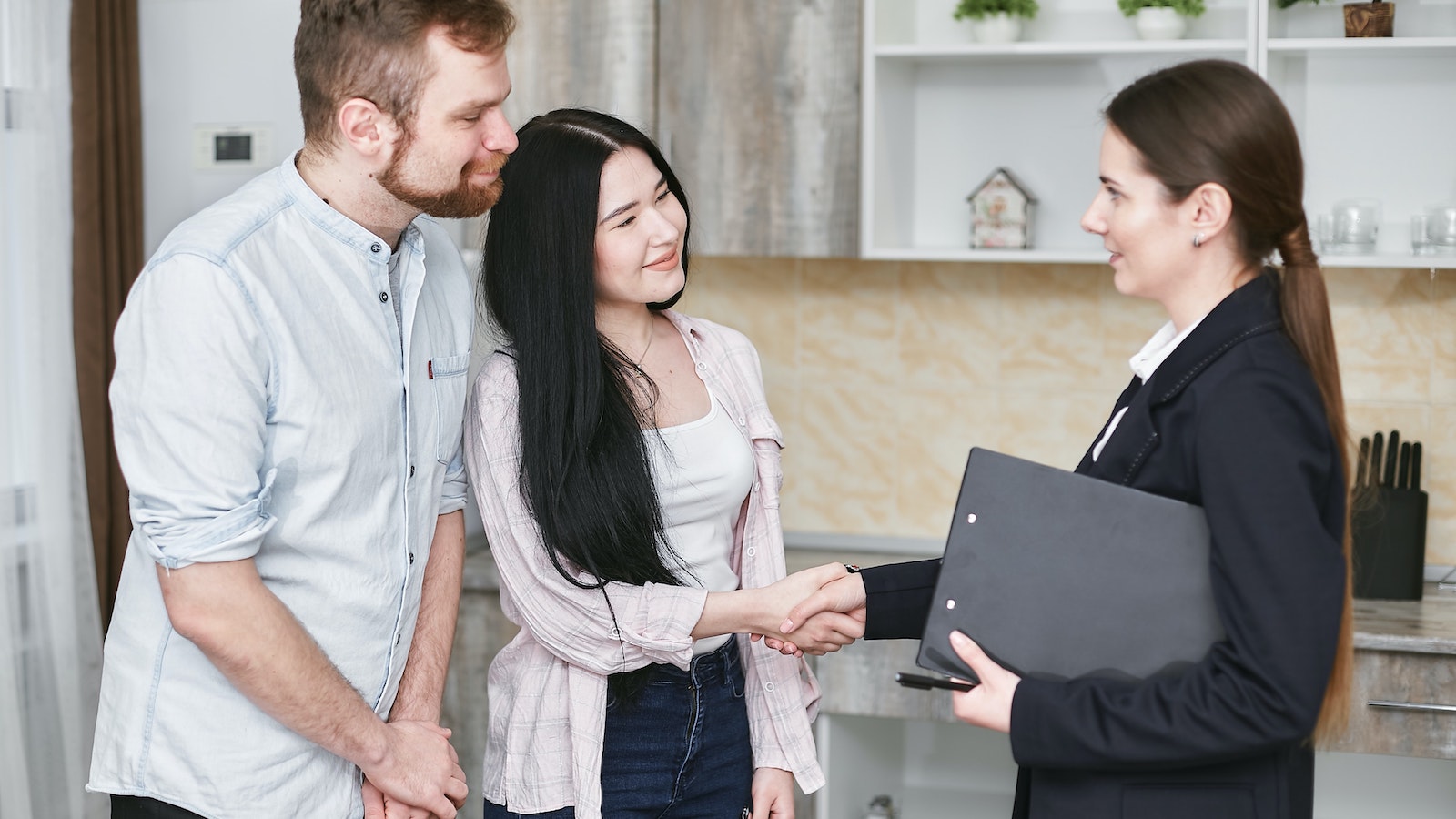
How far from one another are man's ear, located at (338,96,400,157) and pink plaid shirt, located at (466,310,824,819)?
41 cm

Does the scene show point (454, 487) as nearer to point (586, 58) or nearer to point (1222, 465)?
point (1222, 465)

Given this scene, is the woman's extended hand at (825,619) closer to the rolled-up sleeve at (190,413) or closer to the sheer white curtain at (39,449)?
the rolled-up sleeve at (190,413)

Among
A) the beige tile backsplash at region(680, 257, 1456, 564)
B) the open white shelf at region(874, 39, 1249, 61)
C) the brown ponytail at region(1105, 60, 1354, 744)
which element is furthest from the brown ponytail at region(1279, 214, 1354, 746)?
the beige tile backsplash at region(680, 257, 1456, 564)

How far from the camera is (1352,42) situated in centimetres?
250

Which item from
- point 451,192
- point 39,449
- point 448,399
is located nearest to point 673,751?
point 448,399

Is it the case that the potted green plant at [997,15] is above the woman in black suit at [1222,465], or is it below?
above

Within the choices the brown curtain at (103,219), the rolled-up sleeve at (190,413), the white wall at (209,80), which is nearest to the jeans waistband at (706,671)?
the rolled-up sleeve at (190,413)

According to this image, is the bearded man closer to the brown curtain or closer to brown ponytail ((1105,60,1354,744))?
brown ponytail ((1105,60,1354,744))

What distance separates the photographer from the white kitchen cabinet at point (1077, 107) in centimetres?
265

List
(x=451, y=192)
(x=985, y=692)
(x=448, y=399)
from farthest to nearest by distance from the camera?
(x=448, y=399) < (x=451, y=192) < (x=985, y=692)

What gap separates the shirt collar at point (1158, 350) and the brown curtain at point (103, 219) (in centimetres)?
201

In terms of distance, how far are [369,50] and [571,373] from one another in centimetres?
49

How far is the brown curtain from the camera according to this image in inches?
97.2

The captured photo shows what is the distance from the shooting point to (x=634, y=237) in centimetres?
166
